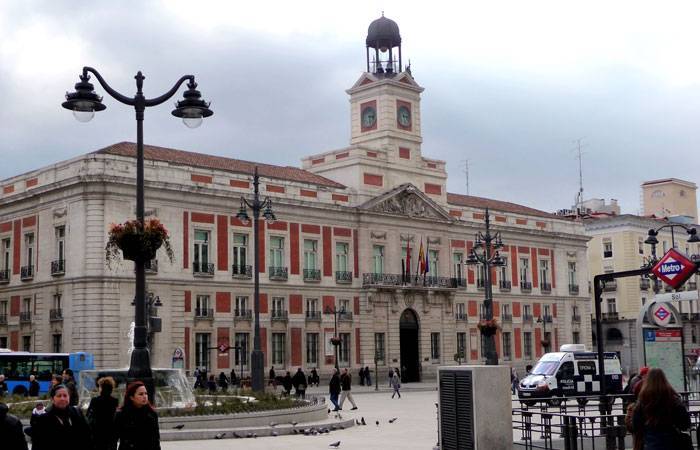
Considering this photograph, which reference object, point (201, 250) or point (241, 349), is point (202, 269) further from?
point (241, 349)

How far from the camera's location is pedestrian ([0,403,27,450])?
26.1 feet

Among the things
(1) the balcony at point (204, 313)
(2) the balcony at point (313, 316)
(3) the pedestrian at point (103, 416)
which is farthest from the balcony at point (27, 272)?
(3) the pedestrian at point (103, 416)

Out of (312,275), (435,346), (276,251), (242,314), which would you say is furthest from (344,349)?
(435,346)

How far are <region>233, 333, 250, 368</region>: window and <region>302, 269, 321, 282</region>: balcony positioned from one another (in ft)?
15.8

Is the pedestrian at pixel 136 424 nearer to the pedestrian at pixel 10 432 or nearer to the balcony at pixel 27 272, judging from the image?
the pedestrian at pixel 10 432

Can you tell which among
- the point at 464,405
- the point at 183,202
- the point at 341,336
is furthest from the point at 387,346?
the point at 464,405

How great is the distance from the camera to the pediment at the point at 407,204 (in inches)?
2109

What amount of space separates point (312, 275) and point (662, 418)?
42064 mm

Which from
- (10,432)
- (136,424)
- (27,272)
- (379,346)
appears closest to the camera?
(10,432)

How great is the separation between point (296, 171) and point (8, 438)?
155 ft

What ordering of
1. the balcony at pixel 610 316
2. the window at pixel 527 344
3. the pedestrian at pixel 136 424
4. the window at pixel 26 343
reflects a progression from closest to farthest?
1. the pedestrian at pixel 136 424
2. the window at pixel 26 343
3. the window at pixel 527 344
4. the balcony at pixel 610 316

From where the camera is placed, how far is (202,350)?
44.8m

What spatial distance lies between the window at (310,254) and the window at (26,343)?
13829mm

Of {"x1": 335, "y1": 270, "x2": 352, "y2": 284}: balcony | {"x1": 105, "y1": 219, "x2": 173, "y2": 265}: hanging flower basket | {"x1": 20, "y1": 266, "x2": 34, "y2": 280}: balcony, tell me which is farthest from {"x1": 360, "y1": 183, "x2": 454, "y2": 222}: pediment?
{"x1": 105, "y1": 219, "x2": 173, "y2": 265}: hanging flower basket
